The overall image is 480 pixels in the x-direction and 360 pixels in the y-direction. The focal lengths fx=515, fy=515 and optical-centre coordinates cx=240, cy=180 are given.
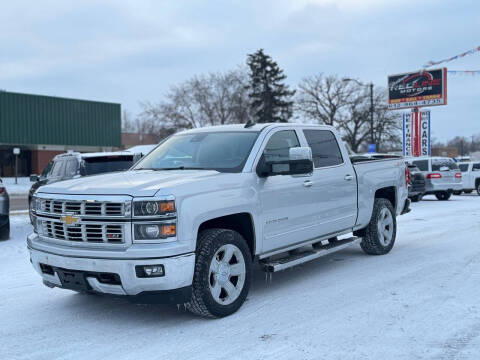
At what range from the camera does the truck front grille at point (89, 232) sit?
4.41 meters

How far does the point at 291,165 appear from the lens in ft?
17.4

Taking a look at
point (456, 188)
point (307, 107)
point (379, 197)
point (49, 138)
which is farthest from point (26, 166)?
point (379, 197)

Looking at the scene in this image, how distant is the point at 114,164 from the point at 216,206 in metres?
6.41

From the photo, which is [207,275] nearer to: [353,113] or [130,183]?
[130,183]

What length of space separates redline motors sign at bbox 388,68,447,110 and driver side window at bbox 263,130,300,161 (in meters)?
31.2

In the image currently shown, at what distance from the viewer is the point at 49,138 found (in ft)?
131

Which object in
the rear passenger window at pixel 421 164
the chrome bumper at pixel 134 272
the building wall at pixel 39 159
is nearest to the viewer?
the chrome bumper at pixel 134 272

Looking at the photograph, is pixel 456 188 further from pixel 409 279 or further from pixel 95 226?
pixel 95 226

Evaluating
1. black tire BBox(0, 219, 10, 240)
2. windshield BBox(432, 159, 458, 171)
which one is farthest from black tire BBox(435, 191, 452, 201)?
black tire BBox(0, 219, 10, 240)

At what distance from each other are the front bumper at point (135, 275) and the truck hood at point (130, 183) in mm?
582

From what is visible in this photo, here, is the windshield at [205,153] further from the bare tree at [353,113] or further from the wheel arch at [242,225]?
the bare tree at [353,113]

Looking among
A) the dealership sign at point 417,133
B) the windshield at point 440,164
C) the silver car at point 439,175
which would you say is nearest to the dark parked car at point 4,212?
the silver car at point 439,175

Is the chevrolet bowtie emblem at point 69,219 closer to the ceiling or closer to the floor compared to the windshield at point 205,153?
closer to the floor

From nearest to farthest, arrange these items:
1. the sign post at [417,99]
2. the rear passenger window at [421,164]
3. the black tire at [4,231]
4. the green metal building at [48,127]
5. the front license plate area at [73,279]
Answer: the front license plate area at [73,279]
the black tire at [4,231]
the rear passenger window at [421,164]
the sign post at [417,99]
the green metal building at [48,127]
